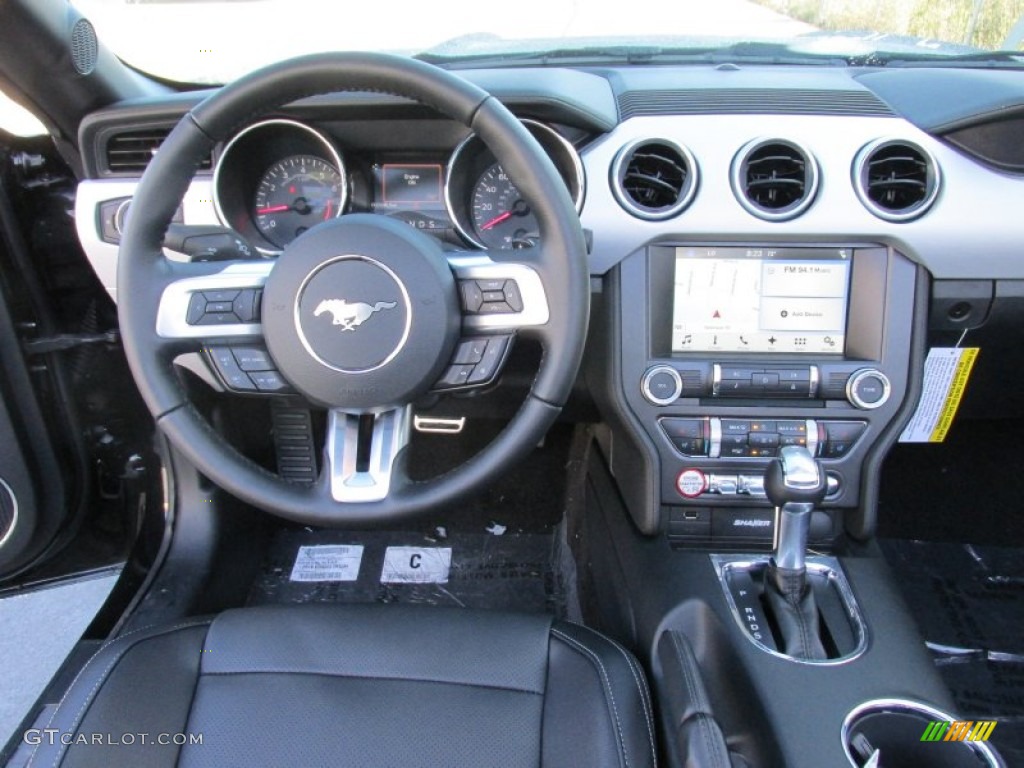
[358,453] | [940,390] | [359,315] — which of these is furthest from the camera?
[940,390]

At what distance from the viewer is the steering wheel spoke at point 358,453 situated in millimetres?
1160

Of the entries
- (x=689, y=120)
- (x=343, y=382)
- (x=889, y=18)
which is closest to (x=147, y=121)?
(x=343, y=382)

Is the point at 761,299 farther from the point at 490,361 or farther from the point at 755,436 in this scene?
the point at 490,361

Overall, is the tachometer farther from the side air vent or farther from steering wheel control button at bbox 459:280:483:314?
steering wheel control button at bbox 459:280:483:314

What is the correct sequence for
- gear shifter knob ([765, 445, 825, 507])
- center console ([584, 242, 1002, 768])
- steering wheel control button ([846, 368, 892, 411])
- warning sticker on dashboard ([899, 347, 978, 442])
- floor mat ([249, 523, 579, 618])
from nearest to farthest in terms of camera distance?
gear shifter knob ([765, 445, 825, 507]) < center console ([584, 242, 1002, 768]) < steering wheel control button ([846, 368, 892, 411]) < warning sticker on dashboard ([899, 347, 978, 442]) < floor mat ([249, 523, 579, 618])

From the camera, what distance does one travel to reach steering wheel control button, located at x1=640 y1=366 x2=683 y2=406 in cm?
150

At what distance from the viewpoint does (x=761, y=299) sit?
1.50 metres

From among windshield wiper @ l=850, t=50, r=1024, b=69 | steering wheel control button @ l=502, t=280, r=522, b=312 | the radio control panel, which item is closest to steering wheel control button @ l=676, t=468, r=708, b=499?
the radio control panel

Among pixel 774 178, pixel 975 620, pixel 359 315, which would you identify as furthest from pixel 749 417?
pixel 975 620

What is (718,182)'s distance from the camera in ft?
4.77

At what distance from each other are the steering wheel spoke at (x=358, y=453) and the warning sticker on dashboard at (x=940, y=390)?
3.41 feet

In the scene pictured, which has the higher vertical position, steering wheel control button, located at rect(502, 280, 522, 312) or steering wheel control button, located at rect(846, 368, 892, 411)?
steering wheel control button, located at rect(502, 280, 522, 312)

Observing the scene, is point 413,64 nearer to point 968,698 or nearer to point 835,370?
point 835,370

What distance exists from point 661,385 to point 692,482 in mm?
190
